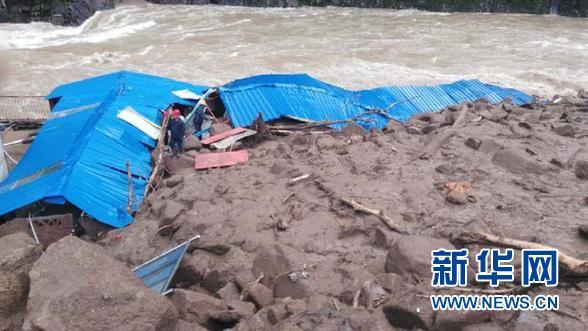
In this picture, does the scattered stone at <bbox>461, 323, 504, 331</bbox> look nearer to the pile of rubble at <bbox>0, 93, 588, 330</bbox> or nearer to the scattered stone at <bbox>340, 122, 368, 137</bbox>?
the pile of rubble at <bbox>0, 93, 588, 330</bbox>

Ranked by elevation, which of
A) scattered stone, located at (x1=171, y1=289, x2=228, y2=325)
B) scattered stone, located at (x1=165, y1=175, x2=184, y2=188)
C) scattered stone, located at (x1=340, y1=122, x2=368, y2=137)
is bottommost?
scattered stone, located at (x1=165, y1=175, x2=184, y2=188)

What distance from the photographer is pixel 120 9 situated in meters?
44.8

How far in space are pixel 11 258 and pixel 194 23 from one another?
36254 mm

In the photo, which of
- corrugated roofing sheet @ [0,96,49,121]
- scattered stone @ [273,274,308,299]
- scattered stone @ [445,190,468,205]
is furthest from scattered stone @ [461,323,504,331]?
corrugated roofing sheet @ [0,96,49,121]

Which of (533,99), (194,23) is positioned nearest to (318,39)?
(194,23)

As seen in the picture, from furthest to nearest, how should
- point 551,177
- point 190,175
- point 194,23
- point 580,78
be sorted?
point 194,23
point 580,78
point 190,175
point 551,177

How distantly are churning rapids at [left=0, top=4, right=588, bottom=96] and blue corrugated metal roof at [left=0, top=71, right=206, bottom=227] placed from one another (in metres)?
9.21

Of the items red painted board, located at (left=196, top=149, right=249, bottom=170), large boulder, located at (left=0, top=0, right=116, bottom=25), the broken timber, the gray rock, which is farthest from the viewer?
large boulder, located at (left=0, top=0, right=116, bottom=25)

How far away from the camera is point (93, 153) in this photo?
33.9 ft

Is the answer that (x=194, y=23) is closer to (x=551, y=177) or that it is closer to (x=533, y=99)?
(x=533, y=99)

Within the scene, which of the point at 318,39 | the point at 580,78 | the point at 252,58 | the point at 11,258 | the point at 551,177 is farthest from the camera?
the point at 318,39

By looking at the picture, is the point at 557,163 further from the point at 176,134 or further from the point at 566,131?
the point at 176,134

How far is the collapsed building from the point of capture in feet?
29.6

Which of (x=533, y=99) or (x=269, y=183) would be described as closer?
(x=269, y=183)
